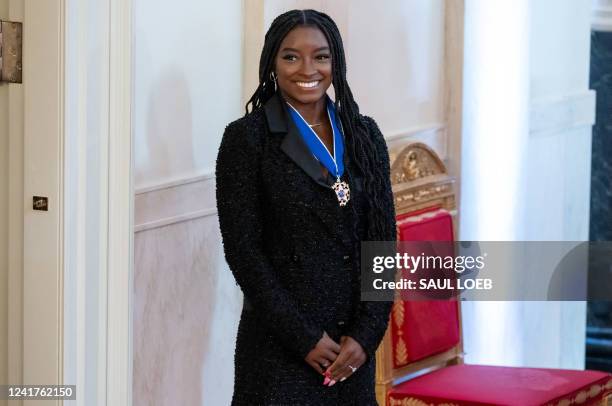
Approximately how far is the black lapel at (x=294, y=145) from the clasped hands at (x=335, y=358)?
0.38m

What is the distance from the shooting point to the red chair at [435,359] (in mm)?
3875

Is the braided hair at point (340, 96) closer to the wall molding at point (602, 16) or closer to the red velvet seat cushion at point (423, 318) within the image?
the red velvet seat cushion at point (423, 318)

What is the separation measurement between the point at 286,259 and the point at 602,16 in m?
3.08

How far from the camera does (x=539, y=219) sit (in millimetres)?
5348

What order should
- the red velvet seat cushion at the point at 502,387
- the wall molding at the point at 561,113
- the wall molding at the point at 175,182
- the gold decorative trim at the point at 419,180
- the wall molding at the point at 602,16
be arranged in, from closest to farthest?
the wall molding at the point at 175,182, the red velvet seat cushion at the point at 502,387, the gold decorative trim at the point at 419,180, the wall molding at the point at 561,113, the wall molding at the point at 602,16

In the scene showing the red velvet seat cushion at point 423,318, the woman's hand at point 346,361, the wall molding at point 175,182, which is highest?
the wall molding at point 175,182

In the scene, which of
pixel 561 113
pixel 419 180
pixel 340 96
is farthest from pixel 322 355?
pixel 561 113

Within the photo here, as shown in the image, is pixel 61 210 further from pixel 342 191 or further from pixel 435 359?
pixel 435 359

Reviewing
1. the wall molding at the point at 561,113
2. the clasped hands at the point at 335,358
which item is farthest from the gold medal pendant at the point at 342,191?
the wall molding at the point at 561,113

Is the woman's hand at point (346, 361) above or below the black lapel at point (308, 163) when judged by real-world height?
below

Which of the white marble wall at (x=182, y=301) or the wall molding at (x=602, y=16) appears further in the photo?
the wall molding at (x=602, y=16)

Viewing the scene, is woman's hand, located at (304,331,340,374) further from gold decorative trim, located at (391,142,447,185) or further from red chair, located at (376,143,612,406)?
gold decorative trim, located at (391,142,447,185)

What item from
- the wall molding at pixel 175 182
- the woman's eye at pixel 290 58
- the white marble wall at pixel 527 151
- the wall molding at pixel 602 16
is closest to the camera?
the woman's eye at pixel 290 58

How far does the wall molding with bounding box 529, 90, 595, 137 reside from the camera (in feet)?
17.3
